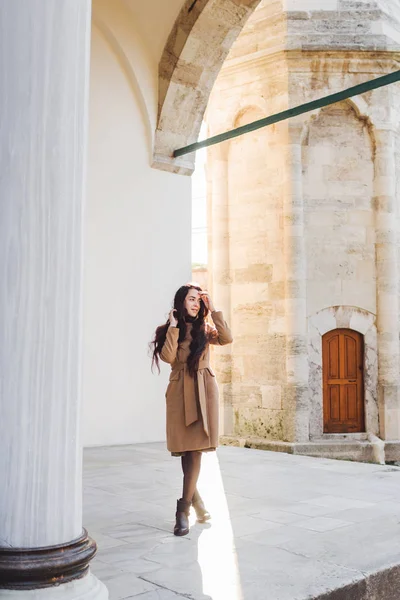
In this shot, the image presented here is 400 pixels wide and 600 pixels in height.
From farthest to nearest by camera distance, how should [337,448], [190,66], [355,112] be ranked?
[355,112] < [337,448] < [190,66]

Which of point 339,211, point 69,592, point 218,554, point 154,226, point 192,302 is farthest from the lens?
point 339,211

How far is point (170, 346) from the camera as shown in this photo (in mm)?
3920

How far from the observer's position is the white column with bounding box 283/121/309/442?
10.9 meters

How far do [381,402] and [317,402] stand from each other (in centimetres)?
112

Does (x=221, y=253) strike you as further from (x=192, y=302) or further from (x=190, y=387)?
(x=190, y=387)

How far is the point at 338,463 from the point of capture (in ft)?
21.7

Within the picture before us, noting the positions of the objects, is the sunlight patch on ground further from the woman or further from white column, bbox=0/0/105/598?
white column, bbox=0/0/105/598

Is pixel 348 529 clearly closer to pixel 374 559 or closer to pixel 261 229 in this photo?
pixel 374 559

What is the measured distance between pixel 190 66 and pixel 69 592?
6.05m

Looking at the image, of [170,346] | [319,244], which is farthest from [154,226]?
[319,244]

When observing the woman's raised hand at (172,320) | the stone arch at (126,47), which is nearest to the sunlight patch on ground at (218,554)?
the woman's raised hand at (172,320)

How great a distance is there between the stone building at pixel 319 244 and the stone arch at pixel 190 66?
163 inches

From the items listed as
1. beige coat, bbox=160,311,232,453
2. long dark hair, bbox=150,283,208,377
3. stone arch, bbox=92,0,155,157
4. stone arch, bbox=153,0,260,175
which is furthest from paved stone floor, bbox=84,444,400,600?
stone arch, bbox=92,0,155,157

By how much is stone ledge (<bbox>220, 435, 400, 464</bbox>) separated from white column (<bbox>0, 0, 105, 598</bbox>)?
28.7 feet
